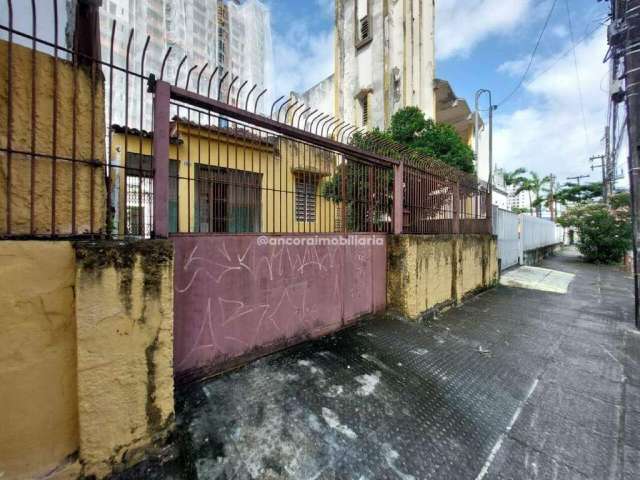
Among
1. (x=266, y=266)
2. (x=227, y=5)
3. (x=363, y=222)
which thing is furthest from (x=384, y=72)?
(x=266, y=266)

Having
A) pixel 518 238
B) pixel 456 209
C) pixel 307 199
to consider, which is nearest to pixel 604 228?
pixel 518 238

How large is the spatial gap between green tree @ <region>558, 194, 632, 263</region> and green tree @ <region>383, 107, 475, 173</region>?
349 inches

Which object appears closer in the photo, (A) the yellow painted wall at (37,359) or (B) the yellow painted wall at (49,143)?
(A) the yellow painted wall at (37,359)

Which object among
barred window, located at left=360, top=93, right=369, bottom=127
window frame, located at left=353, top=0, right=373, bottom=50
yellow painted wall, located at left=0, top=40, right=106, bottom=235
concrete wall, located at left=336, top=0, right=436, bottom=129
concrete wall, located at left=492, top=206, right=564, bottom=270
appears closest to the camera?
yellow painted wall, located at left=0, top=40, right=106, bottom=235

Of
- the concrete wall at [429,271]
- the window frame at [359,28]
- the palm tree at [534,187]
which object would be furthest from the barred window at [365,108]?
the palm tree at [534,187]

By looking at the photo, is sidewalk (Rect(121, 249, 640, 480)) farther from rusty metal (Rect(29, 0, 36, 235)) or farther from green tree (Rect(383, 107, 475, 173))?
green tree (Rect(383, 107, 475, 173))

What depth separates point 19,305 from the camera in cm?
156

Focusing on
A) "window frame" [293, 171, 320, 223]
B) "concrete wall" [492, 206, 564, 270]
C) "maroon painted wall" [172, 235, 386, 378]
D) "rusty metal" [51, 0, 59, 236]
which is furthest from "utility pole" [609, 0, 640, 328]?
"rusty metal" [51, 0, 59, 236]

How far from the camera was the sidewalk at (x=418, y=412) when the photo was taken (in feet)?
6.32

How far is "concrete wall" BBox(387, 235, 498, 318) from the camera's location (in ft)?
15.1

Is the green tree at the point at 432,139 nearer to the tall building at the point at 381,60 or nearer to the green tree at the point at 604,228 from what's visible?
the tall building at the point at 381,60

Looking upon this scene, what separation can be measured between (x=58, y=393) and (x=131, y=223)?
1.40 meters

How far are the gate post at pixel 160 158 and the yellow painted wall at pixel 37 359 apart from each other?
2.04 feet

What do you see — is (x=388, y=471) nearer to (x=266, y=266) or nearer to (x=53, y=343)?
(x=266, y=266)
